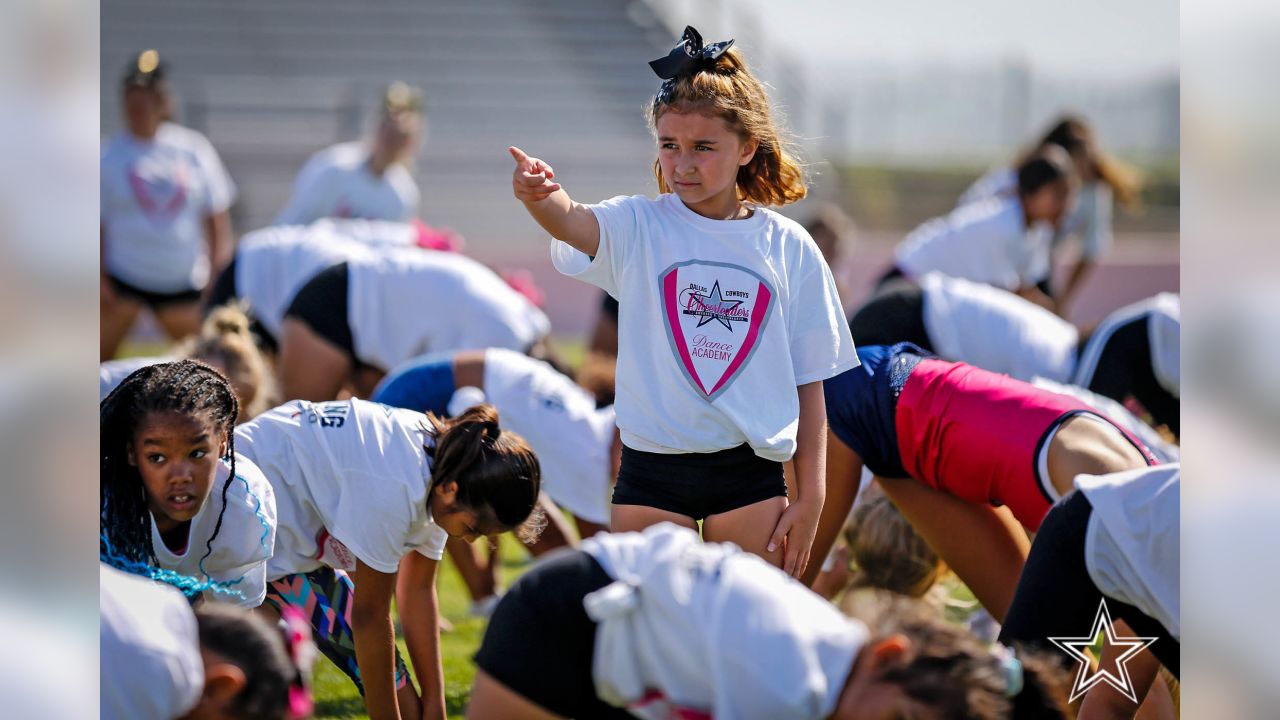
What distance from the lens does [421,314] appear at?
598 centimetres

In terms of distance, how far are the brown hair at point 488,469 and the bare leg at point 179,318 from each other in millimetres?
5705

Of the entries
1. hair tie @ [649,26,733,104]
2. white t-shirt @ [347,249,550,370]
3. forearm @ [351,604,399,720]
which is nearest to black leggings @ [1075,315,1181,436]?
white t-shirt @ [347,249,550,370]

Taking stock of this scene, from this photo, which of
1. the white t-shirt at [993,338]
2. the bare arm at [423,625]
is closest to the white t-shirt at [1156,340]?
the white t-shirt at [993,338]

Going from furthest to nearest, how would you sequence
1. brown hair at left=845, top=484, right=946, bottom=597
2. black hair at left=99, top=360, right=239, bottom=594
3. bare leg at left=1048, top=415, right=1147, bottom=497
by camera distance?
brown hair at left=845, top=484, right=946, bottom=597 → bare leg at left=1048, top=415, right=1147, bottom=497 → black hair at left=99, top=360, right=239, bottom=594

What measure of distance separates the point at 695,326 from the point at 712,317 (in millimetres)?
45

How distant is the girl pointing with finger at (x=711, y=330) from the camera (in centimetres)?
317

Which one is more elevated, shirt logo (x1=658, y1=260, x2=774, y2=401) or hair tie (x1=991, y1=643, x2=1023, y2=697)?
shirt logo (x1=658, y1=260, x2=774, y2=401)

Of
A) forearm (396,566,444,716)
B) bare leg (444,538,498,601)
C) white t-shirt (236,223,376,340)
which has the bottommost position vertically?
bare leg (444,538,498,601)

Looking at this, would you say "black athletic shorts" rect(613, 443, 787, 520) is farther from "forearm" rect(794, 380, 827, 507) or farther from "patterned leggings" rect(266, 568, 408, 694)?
"patterned leggings" rect(266, 568, 408, 694)

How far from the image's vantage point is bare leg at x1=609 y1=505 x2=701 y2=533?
10.6ft

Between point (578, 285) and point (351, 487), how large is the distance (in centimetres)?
1307

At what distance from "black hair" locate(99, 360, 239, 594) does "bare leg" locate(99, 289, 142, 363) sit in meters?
5.75

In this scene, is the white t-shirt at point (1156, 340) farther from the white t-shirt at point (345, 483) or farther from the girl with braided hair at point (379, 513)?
the white t-shirt at point (345, 483)

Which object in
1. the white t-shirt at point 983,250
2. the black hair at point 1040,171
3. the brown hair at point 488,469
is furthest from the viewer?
the white t-shirt at point 983,250
